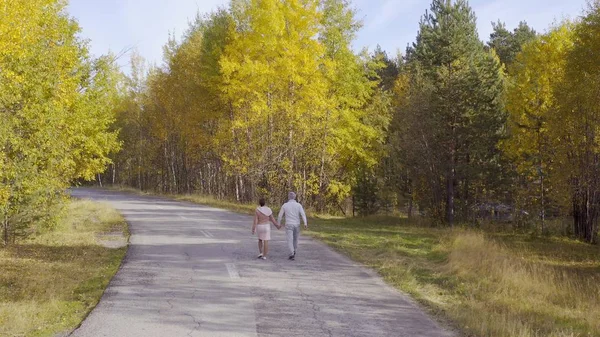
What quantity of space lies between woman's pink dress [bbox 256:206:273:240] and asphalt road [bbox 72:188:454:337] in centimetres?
62

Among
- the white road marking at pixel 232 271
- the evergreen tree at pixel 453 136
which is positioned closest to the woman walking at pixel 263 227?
the white road marking at pixel 232 271

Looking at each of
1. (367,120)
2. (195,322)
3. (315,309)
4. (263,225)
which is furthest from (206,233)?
(367,120)

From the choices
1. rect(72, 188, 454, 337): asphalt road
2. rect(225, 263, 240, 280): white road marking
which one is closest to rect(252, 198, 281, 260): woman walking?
rect(72, 188, 454, 337): asphalt road

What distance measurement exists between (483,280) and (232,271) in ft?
19.1

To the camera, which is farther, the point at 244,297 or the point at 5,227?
the point at 5,227

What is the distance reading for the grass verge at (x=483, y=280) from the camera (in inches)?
352

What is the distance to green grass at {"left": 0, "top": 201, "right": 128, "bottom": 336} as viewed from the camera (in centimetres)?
836

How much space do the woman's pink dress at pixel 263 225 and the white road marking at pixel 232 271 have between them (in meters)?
1.26

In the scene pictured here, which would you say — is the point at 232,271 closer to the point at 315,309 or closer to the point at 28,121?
the point at 315,309

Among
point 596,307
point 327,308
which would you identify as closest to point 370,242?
point 596,307

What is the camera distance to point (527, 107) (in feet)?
92.0

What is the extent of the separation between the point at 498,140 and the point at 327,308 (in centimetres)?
2176

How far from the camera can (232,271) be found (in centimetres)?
1203

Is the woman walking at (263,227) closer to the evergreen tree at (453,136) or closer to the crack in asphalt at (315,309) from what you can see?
the crack in asphalt at (315,309)
